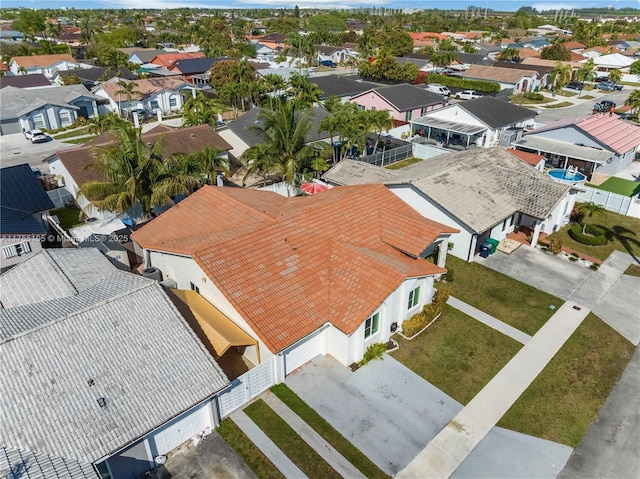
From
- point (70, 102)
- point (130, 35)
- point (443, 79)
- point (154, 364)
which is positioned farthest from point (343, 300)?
point (130, 35)

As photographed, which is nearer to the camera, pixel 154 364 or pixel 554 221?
pixel 154 364

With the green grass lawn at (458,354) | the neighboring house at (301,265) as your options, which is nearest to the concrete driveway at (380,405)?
the green grass lawn at (458,354)

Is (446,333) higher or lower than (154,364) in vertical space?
lower

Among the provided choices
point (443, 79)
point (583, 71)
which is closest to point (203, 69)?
point (443, 79)

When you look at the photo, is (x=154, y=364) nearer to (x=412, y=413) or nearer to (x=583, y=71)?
(x=412, y=413)

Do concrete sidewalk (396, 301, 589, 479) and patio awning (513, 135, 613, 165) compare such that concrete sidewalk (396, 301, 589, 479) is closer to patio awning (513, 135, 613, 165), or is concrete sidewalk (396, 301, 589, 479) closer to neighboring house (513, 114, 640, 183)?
patio awning (513, 135, 613, 165)

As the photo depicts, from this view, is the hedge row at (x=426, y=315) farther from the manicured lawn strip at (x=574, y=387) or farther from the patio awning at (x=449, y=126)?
the patio awning at (x=449, y=126)

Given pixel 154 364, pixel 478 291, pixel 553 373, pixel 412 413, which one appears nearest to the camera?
pixel 154 364

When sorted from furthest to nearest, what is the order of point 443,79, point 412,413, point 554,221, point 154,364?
point 443,79 → point 554,221 → point 412,413 → point 154,364
